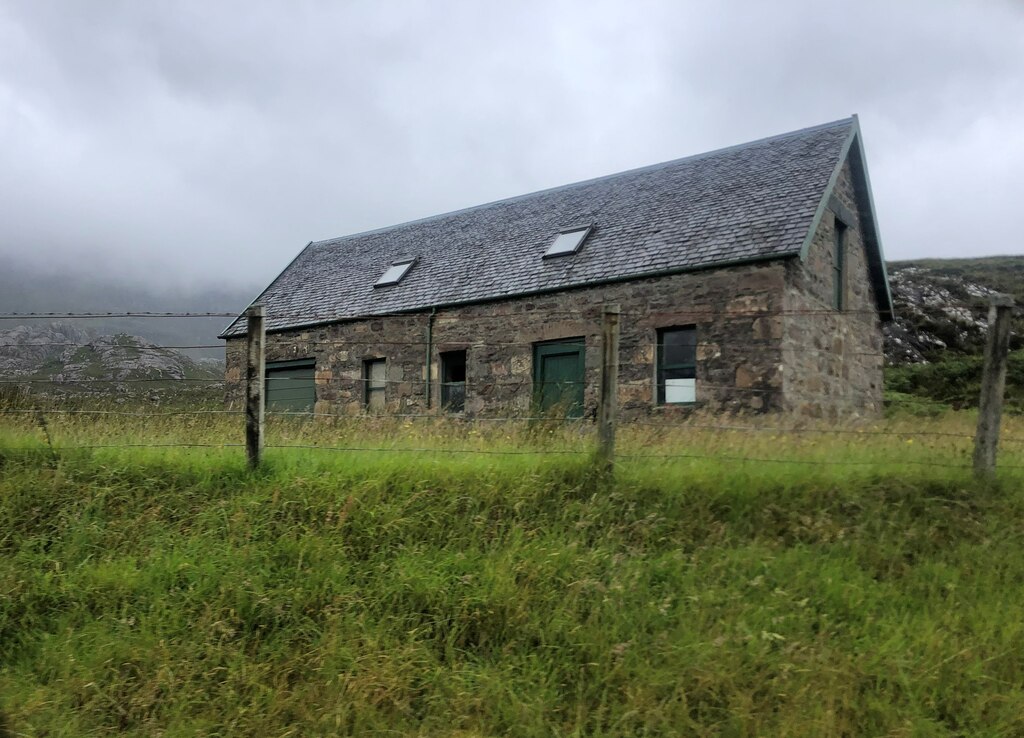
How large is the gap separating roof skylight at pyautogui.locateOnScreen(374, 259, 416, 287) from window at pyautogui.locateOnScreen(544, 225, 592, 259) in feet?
14.3

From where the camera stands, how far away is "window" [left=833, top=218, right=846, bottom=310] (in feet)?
45.6

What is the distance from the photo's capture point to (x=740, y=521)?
527cm

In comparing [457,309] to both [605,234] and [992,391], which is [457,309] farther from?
[992,391]

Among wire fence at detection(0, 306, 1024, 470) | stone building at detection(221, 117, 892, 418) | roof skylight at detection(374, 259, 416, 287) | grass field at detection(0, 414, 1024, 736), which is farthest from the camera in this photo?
roof skylight at detection(374, 259, 416, 287)

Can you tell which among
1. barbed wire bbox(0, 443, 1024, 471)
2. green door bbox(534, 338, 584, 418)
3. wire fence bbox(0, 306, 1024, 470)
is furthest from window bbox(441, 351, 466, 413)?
barbed wire bbox(0, 443, 1024, 471)

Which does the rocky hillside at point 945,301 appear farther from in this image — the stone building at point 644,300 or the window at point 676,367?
the window at point 676,367

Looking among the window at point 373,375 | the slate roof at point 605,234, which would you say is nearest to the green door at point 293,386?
the slate roof at point 605,234

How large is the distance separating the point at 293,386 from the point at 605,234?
885 cm

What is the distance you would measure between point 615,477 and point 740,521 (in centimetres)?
100

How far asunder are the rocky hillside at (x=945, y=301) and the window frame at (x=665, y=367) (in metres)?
7.03

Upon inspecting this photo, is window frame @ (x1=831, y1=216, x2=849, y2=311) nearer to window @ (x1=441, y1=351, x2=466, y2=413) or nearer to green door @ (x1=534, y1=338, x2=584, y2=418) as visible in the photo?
green door @ (x1=534, y1=338, x2=584, y2=418)

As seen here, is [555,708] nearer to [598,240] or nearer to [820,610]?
[820,610]

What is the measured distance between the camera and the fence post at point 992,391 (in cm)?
581

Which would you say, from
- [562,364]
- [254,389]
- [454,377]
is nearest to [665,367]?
[562,364]
